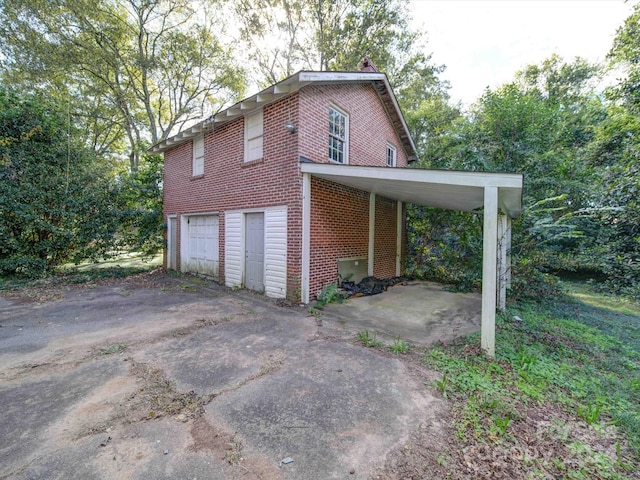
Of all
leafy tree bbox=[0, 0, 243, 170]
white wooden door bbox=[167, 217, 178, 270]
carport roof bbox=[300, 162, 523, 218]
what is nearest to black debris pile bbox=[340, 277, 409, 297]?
carport roof bbox=[300, 162, 523, 218]

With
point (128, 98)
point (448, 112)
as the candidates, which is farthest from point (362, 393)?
point (128, 98)

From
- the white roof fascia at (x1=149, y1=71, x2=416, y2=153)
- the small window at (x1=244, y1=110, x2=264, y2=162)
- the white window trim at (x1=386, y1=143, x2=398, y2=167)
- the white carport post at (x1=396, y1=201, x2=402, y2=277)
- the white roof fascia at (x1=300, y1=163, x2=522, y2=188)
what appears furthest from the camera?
the white window trim at (x1=386, y1=143, x2=398, y2=167)

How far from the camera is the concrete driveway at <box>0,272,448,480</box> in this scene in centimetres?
199

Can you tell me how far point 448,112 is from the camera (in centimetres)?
1708

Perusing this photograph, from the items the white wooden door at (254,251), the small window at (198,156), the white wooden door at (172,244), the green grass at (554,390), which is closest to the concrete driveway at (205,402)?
the green grass at (554,390)

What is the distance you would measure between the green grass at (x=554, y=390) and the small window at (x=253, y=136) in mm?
6233

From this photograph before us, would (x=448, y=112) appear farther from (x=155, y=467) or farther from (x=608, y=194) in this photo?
(x=155, y=467)

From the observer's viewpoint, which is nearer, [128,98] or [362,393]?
[362,393]

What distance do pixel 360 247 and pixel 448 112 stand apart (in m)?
14.0

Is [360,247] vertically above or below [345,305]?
above

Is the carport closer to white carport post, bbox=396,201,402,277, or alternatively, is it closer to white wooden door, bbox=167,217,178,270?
white carport post, bbox=396,201,402,277

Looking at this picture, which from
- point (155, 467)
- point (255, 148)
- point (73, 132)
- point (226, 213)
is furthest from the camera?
point (73, 132)

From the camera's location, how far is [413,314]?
5910mm

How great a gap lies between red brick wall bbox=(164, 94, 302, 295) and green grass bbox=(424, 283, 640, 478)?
3.99 m
